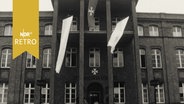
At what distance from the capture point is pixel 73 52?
23422 millimetres

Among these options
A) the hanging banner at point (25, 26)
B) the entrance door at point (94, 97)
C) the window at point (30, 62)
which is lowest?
the entrance door at point (94, 97)

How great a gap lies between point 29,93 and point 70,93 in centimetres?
364

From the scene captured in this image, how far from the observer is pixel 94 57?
23.4 meters

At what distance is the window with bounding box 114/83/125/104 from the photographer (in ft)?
73.4

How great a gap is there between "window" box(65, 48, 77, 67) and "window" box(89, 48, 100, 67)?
54.6 inches

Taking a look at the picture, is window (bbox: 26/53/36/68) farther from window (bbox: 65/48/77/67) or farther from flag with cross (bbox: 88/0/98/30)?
flag with cross (bbox: 88/0/98/30)

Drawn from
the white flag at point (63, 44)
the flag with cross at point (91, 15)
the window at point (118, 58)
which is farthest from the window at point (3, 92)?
the window at point (118, 58)

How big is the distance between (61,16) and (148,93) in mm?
10778

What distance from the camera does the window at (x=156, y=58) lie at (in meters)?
24.1

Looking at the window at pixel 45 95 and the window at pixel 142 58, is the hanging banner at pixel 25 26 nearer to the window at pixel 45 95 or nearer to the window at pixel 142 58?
the window at pixel 45 95

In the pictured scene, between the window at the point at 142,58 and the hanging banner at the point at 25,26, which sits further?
the window at the point at 142,58

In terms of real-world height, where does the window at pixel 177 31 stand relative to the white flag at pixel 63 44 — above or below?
above

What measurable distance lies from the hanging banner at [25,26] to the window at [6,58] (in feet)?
33.6

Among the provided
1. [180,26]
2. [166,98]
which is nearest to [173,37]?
[180,26]
